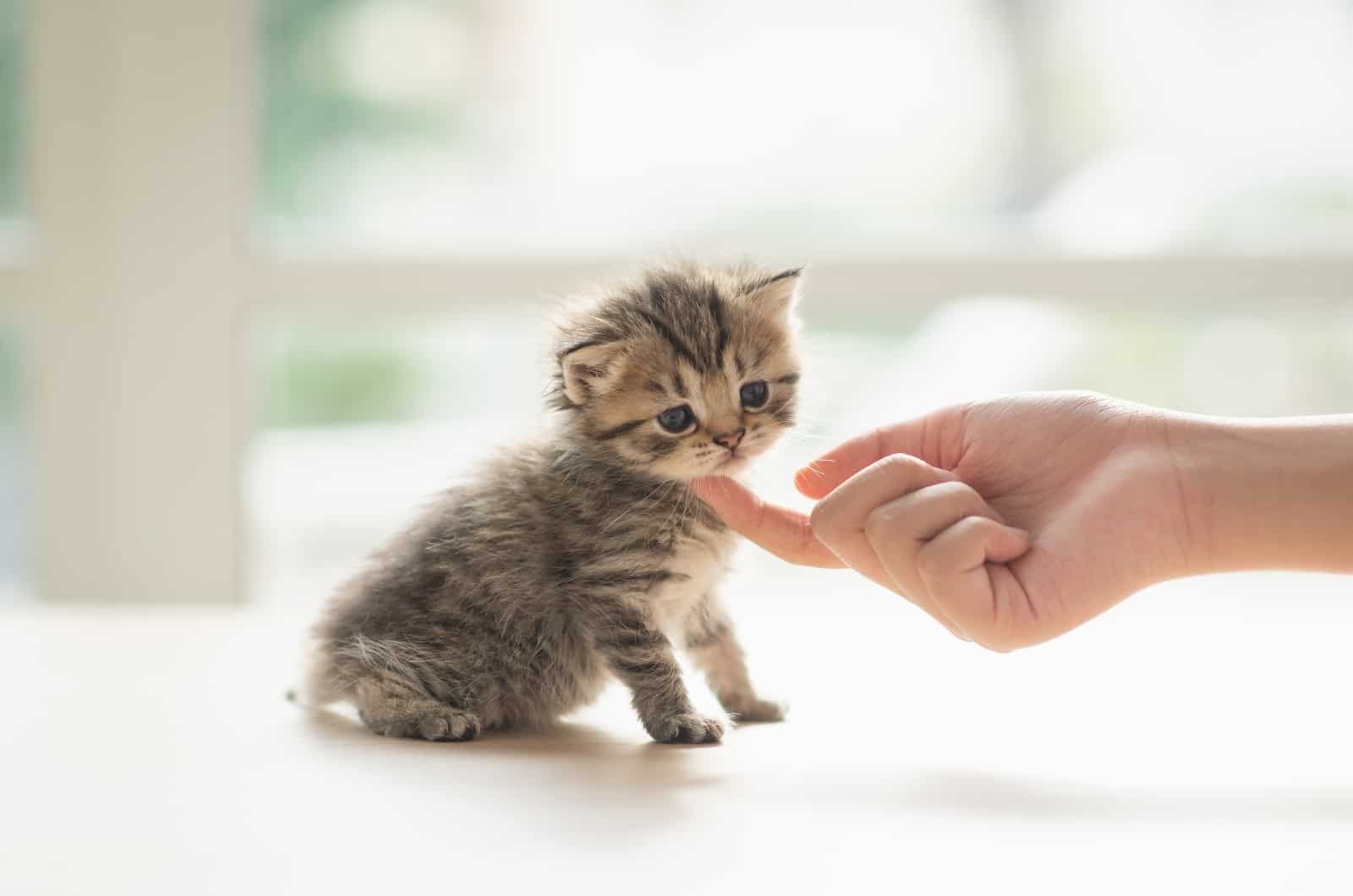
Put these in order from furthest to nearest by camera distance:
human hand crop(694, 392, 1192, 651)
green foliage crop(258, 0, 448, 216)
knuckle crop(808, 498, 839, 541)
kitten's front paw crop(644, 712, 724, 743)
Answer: green foliage crop(258, 0, 448, 216), kitten's front paw crop(644, 712, 724, 743), knuckle crop(808, 498, 839, 541), human hand crop(694, 392, 1192, 651)

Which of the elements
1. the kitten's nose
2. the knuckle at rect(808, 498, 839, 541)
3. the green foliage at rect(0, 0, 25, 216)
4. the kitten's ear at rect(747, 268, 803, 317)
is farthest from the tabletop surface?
the green foliage at rect(0, 0, 25, 216)

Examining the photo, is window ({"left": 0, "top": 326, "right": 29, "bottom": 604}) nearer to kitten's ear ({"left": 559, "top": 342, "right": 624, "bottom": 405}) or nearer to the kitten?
the kitten

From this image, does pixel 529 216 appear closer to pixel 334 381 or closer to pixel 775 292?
pixel 334 381

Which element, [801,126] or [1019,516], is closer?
[1019,516]

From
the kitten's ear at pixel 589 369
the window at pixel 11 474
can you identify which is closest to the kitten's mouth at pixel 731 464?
the kitten's ear at pixel 589 369

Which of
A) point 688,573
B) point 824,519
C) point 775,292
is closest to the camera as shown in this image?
point 824,519

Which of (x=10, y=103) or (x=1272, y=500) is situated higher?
(x=10, y=103)

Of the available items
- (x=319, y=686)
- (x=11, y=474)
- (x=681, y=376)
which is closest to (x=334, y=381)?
(x=11, y=474)

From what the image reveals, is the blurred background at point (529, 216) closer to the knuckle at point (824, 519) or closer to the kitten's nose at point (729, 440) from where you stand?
the kitten's nose at point (729, 440)
